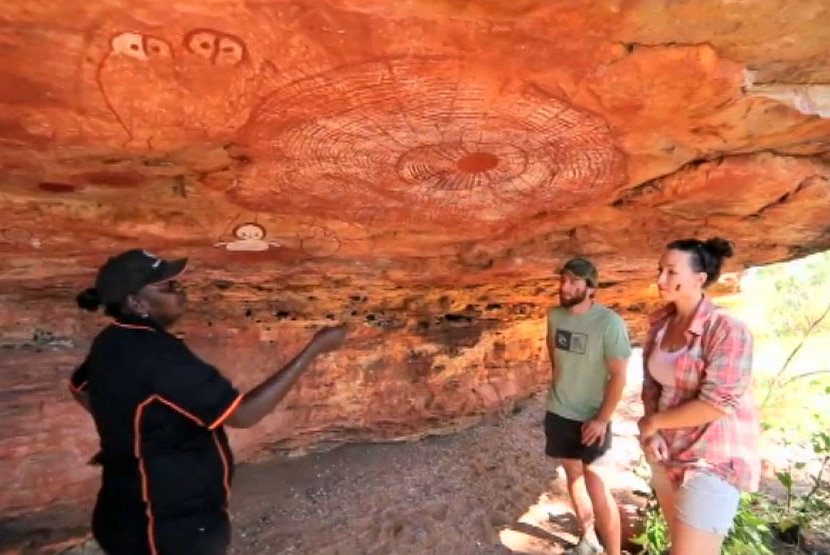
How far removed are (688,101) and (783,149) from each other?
85 cm

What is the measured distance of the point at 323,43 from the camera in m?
1.66

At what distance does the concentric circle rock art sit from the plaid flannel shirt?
835 mm

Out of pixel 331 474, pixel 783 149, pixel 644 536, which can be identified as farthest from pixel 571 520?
pixel 783 149

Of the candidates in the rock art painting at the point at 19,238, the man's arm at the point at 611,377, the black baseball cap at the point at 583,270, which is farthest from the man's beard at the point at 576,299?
the rock art painting at the point at 19,238

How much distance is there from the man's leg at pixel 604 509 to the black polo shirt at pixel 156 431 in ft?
6.64

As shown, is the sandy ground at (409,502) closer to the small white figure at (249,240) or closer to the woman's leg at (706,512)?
the woman's leg at (706,512)

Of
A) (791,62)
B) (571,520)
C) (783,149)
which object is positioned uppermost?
(791,62)

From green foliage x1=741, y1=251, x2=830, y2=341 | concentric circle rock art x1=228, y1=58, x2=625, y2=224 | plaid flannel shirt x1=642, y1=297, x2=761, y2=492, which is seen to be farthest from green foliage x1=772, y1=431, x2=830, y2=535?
green foliage x1=741, y1=251, x2=830, y2=341

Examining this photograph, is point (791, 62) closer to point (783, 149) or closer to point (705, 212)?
point (783, 149)

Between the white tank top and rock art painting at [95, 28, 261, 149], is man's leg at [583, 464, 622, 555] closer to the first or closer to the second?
the white tank top

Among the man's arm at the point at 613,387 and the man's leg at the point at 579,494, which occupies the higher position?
the man's arm at the point at 613,387

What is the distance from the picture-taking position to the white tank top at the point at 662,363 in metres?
2.19

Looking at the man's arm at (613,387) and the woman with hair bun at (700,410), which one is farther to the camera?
the man's arm at (613,387)

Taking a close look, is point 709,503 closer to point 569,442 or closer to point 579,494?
point 569,442
